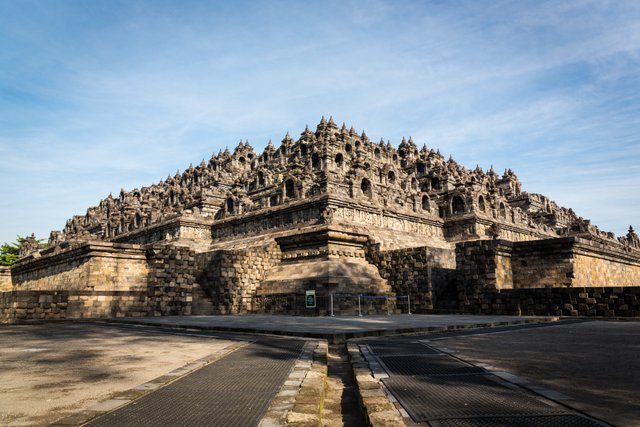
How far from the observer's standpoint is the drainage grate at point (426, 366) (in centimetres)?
536

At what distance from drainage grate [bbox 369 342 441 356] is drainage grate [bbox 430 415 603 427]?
3.87m

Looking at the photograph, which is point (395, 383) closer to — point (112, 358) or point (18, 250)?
point (112, 358)

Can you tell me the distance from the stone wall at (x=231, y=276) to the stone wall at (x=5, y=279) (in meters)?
22.4

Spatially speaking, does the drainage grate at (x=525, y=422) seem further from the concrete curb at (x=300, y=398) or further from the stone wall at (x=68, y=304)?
the stone wall at (x=68, y=304)

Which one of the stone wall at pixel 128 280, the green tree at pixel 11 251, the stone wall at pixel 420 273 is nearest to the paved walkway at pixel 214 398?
the stone wall at pixel 128 280

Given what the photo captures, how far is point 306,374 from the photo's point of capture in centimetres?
530

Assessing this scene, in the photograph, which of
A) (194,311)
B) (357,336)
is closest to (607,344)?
(357,336)

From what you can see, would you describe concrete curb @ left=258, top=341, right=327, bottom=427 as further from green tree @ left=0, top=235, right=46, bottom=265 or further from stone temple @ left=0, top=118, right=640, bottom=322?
green tree @ left=0, top=235, right=46, bottom=265

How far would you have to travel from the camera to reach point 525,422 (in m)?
3.17

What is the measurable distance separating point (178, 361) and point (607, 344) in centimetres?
742

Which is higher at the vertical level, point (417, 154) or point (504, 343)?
Result: point (417, 154)

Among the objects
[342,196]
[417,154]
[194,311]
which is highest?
[417,154]

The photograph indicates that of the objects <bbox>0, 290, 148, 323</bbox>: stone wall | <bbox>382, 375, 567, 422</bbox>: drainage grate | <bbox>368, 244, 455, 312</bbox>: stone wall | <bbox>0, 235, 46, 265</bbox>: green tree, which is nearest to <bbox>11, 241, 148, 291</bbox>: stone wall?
<bbox>0, 290, 148, 323</bbox>: stone wall

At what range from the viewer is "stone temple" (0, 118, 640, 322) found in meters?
17.2
